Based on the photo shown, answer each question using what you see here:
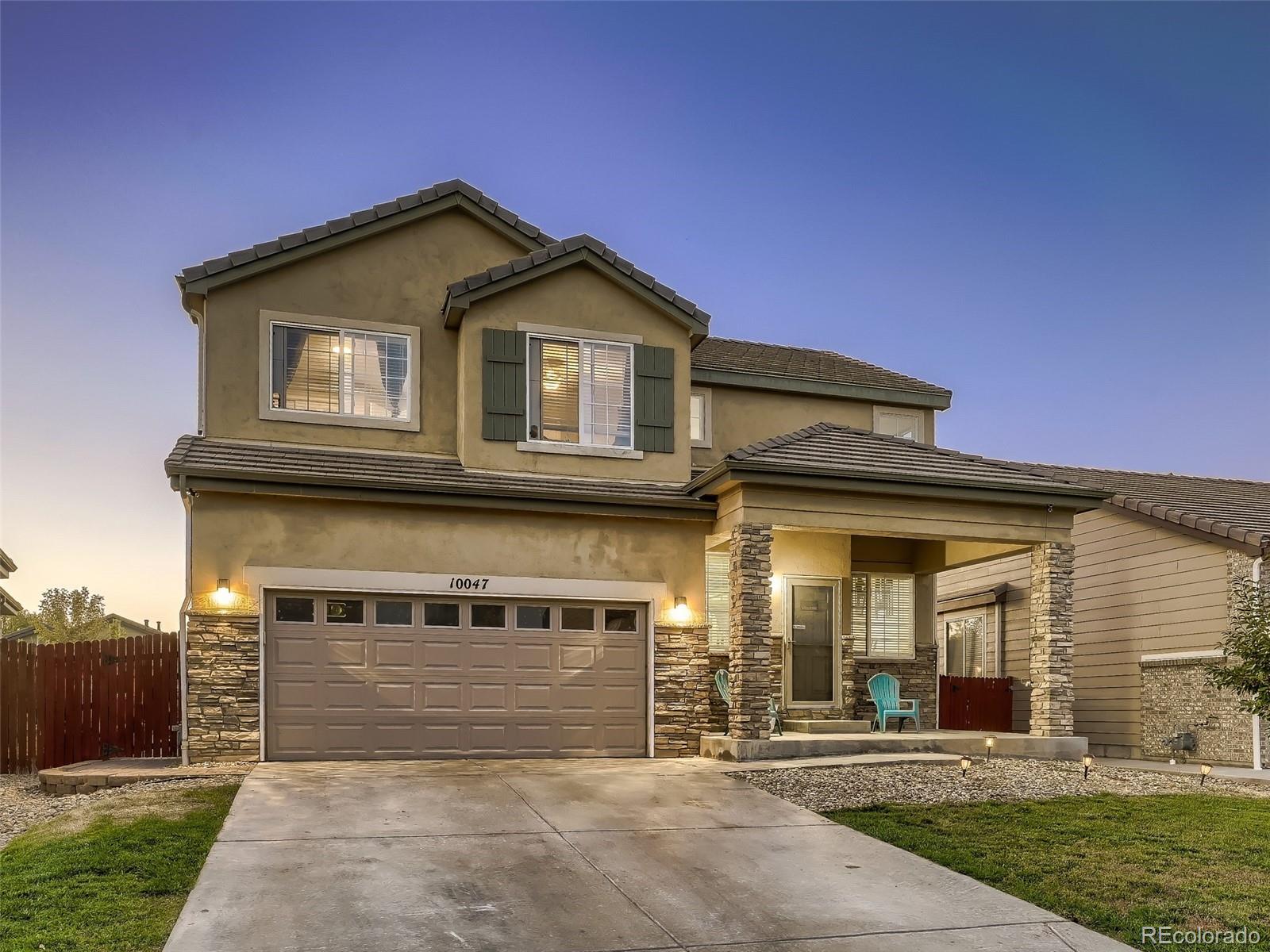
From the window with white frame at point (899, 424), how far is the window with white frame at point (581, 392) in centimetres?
517

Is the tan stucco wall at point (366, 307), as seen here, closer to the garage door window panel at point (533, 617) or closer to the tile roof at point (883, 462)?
the garage door window panel at point (533, 617)

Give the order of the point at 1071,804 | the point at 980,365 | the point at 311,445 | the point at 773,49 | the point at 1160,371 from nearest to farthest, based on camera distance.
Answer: the point at 1071,804 < the point at 311,445 < the point at 773,49 < the point at 1160,371 < the point at 980,365

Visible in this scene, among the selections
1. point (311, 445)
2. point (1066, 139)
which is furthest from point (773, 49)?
point (311, 445)

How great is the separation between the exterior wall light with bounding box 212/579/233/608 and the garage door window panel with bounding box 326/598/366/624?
3.82 ft

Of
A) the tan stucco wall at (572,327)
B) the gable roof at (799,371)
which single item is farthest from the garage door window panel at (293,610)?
the gable roof at (799,371)

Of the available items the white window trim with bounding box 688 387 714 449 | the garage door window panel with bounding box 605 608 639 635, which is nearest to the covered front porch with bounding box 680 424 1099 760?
the garage door window panel with bounding box 605 608 639 635

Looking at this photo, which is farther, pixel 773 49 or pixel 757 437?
pixel 773 49

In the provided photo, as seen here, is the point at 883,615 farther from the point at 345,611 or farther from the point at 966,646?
the point at 345,611

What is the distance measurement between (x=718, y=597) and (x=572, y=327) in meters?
4.45

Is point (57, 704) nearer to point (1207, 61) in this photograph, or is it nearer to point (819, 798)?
point (819, 798)

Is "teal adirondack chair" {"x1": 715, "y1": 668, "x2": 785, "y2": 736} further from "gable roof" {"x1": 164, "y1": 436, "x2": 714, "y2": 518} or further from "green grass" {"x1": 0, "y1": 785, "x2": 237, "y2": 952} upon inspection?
"green grass" {"x1": 0, "y1": 785, "x2": 237, "y2": 952}

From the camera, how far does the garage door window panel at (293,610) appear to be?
13.3 metres

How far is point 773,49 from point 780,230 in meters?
14.2

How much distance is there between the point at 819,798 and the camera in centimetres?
1094
